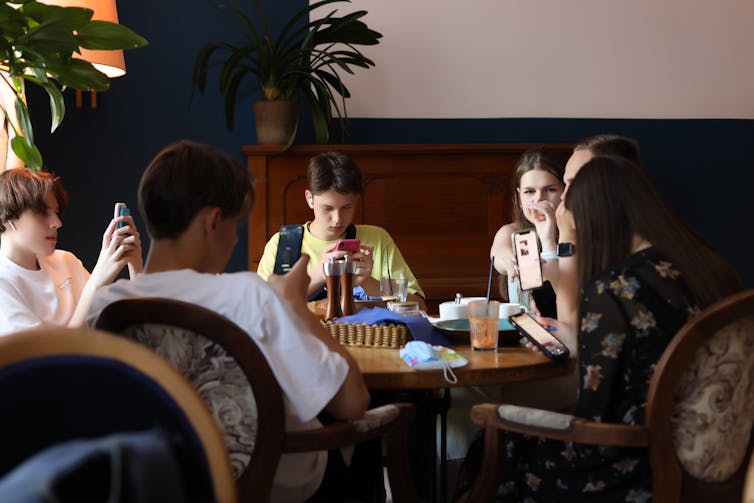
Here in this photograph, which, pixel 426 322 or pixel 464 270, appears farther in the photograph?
pixel 464 270

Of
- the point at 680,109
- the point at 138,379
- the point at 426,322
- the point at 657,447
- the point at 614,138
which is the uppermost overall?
the point at 680,109

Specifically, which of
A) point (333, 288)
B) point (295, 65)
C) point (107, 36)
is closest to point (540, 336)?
point (333, 288)

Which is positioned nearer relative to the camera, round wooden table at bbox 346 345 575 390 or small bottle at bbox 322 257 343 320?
round wooden table at bbox 346 345 575 390

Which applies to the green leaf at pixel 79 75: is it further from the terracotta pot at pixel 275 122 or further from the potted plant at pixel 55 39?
the terracotta pot at pixel 275 122

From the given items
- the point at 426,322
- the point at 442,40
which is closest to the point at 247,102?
the point at 442,40

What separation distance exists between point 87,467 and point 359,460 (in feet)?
4.35

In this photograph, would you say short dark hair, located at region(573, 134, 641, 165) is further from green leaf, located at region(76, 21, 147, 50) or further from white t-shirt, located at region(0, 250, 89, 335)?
white t-shirt, located at region(0, 250, 89, 335)

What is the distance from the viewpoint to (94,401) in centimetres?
87

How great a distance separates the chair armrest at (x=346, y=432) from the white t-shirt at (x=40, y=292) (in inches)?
44.2

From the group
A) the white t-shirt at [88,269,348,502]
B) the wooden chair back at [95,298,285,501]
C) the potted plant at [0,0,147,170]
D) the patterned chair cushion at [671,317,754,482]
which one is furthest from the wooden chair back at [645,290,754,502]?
the potted plant at [0,0,147,170]

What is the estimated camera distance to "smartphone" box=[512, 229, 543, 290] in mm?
2419

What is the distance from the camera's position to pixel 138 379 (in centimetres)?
89

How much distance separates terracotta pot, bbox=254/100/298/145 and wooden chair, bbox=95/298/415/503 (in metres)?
2.66

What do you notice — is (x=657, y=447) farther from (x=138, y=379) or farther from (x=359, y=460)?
(x=138, y=379)
